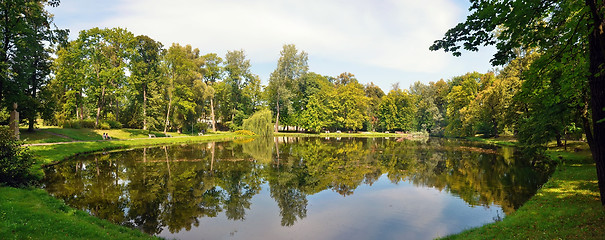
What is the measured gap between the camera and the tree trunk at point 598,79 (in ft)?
21.3

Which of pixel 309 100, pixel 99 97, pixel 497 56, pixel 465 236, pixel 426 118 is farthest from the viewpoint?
pixel 426 118

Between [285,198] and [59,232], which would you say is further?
[285,198]

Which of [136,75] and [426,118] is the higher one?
[136,75]

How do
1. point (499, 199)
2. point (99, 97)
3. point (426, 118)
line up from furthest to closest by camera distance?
point (426, 118) → point (99, 97) → point (499, 199)

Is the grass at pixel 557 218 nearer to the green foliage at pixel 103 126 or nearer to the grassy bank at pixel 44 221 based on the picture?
the grassy bank at pixel 44 221

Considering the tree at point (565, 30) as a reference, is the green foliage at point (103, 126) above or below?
below

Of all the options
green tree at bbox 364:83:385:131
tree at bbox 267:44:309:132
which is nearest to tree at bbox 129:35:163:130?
tree at bbox 267:44:309:132

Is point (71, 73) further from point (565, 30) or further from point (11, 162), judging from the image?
point (565, 30)

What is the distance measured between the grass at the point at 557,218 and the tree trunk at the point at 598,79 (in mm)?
1116

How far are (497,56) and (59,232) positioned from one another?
14376 millimetres

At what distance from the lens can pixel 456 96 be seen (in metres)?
57.4

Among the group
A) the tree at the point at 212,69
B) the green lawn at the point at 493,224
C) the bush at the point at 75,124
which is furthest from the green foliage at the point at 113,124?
the green lawn at the point at 493,224

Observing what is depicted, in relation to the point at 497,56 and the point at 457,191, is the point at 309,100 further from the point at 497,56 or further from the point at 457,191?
the point at 497,56

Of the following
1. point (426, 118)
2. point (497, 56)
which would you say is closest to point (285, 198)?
point (497, 56)
